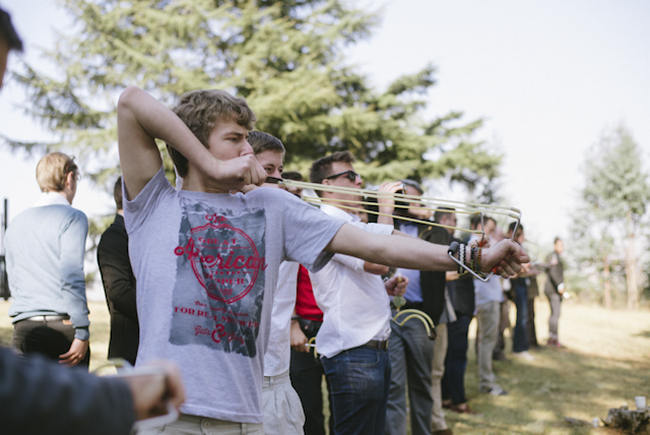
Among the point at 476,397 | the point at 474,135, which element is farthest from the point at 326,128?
the point at 476,397

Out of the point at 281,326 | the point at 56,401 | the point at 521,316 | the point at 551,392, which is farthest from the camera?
the point at 521,316

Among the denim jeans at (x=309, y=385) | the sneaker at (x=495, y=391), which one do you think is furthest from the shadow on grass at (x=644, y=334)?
the denim jeans at (x=309, y=385)

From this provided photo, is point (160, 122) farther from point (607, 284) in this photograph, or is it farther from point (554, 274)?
point (607, 284)

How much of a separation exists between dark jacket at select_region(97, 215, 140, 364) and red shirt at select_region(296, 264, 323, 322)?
1125 millimetres

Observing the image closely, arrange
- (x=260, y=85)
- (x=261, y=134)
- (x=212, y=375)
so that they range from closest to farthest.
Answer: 1. (x=212, y=375)
2. (x=261, y=134)
3. (x=260, y=85)

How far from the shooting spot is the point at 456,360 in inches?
276

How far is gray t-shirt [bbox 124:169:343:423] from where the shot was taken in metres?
1.78

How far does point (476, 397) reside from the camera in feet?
24.7

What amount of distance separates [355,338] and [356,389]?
0.94ft

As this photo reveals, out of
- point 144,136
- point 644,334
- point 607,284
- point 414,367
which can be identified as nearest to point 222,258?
point 144,136

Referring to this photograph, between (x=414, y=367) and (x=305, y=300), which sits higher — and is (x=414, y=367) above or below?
below

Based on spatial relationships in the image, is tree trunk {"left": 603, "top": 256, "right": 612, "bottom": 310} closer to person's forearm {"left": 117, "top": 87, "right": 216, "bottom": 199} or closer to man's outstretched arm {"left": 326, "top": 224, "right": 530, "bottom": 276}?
man's outstretched arm {"left": 326, "top": 224, "right": 530, "bottom": 276}

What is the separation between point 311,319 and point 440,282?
1943mm

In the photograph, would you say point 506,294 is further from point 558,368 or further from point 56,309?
point 56,309
